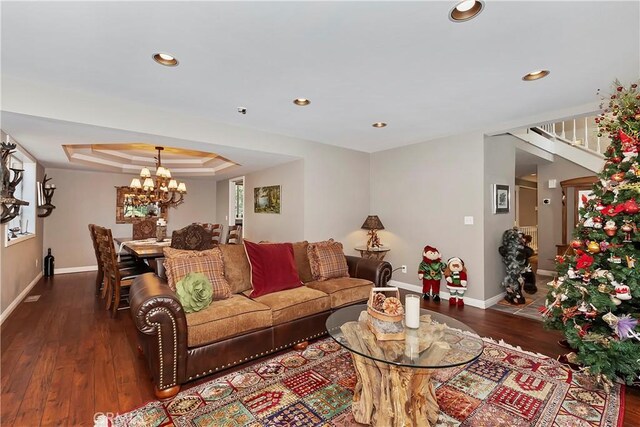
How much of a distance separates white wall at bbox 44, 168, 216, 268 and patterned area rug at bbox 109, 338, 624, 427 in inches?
231

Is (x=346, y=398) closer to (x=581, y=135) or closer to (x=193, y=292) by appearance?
(x=193, y=292)

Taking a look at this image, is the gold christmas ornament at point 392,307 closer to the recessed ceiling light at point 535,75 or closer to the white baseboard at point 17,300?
the recessed ceiling light at point 535,75

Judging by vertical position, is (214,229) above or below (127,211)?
below

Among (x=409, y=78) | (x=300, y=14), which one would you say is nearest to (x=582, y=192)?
(x=409, y=78)

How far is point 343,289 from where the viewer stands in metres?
3.14

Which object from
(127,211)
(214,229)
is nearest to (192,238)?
(214,229)

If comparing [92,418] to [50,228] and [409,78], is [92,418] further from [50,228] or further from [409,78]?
[50,228]

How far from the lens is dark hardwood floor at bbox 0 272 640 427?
6.31 feet

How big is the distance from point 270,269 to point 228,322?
79 centimetres

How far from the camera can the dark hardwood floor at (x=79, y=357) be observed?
6.31 feet

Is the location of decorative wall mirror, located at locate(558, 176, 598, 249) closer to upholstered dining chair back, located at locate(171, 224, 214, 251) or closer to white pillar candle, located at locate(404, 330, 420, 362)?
white pillar candle, located at locate(404, 330, 420, 362)

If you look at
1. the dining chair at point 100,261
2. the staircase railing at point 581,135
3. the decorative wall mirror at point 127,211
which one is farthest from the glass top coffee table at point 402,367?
the decorative wall mirror at point 127,211

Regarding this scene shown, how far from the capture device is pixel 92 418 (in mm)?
1826

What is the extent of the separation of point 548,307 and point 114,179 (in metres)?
7.98
